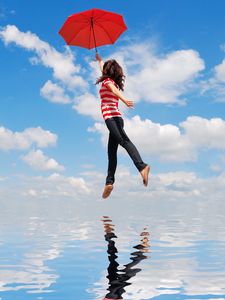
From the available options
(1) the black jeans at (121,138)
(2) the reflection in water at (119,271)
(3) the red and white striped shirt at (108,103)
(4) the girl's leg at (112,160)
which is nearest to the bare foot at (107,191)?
(4) the girl's leg at (112,160)

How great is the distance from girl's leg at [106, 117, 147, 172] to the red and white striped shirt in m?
0.15

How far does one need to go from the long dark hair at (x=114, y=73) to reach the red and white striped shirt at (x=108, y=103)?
0.20m

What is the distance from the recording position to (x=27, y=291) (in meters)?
5.19

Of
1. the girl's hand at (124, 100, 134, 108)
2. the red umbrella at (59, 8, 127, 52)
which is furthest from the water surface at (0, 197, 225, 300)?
the red umbrella at (59, 8, 127, 52)

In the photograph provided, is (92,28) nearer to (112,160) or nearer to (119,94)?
(119,94)

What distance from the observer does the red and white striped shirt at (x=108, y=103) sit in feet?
36.9

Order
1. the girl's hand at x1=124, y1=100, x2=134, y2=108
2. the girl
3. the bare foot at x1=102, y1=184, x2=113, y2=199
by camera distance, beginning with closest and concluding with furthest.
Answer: the girl's hand at x1=124, y1=100, x2=134, y2=108, the girl, the bare foot at x1=102, y1=184, x2=113, y2=199

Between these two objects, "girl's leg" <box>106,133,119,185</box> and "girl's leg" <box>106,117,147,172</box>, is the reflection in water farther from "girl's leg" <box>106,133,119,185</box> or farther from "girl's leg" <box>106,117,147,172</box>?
"girl's leg" <box>106,133,119,185</box>

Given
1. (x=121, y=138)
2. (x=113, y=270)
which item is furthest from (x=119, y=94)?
(x=113, y=270)

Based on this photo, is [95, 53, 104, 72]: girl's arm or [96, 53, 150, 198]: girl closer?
[96, 53, 150, 198]: girl

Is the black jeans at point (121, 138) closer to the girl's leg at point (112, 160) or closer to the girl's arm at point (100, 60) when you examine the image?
the girl's leg at point (112, 160)

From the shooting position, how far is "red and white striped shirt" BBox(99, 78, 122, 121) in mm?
11234

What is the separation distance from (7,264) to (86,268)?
5.29 ft

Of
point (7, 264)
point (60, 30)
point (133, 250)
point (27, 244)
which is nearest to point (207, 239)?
point (133, 250)
